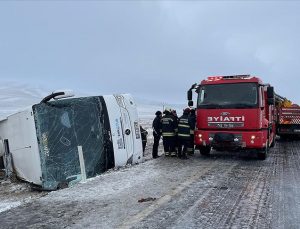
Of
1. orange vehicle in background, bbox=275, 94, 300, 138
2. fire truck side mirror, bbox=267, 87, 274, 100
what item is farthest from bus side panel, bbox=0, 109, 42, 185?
orange vehicle in background, bbox=275, 94, 300, 138

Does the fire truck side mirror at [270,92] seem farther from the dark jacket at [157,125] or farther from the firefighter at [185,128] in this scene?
the dark jacket at [157,125]

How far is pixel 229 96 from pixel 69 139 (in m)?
5.06

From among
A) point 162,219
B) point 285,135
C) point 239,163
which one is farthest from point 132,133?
point 285,135

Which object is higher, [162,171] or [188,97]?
[188,97]

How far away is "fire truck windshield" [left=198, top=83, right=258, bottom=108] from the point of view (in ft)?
37.2

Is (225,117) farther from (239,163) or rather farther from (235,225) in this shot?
(235,225)

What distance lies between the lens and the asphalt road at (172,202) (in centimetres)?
534

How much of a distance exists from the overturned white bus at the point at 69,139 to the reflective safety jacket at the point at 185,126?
1.65 m

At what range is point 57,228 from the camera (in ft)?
16.7

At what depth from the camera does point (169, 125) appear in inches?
481

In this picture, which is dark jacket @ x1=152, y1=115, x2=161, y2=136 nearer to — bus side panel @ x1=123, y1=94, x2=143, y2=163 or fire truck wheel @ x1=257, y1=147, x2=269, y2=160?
bus side panel @ x1=123, y1=94, x2=143, y2=163

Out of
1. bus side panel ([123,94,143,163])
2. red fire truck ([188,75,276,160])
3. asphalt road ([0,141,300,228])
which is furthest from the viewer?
red fire truck ([188,75,276,160])

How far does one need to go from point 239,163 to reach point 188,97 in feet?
8.60

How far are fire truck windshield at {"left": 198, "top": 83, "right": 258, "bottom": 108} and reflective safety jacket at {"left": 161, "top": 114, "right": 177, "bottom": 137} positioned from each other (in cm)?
101
